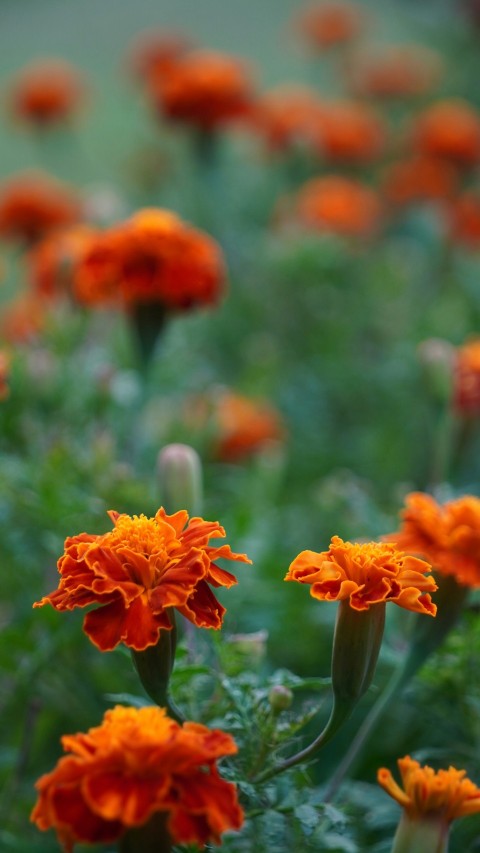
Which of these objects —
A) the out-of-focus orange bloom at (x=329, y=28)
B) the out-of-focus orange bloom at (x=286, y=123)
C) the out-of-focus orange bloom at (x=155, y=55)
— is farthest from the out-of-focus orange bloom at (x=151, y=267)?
the out-of-focus orange bloom at (x=329, y=28)

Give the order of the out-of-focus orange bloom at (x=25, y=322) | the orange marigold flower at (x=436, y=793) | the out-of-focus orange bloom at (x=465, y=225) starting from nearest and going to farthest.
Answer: the orange marigold flower at (x=436, y=793) → the out-of-focus orange bloom at (x=25, y=322) → the out-of-focus orange bloom at (x=465, y=225)

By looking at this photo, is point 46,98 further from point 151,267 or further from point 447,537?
point 447,537

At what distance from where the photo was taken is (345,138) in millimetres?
2906

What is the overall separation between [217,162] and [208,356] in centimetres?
56

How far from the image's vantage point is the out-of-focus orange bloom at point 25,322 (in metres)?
1.78

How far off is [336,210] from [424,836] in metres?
1.89

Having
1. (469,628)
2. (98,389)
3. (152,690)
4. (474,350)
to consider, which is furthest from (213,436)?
(152,690)

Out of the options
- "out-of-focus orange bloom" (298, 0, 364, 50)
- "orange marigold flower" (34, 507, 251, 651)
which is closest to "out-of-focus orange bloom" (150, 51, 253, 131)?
"out-of-focus orange bloom" (298, 0, 364, 50)

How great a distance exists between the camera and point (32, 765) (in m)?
1.37

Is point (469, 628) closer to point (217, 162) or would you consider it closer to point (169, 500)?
point (169, 500)

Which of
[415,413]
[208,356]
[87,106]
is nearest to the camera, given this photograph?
[415,413]

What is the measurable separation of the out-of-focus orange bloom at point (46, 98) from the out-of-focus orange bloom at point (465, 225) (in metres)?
1.09

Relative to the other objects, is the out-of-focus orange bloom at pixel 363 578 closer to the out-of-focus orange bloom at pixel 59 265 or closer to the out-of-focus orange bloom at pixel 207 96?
the out-of-focus orange bloom at pixel 59 265

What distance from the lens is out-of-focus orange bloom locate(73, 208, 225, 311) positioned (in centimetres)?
134
